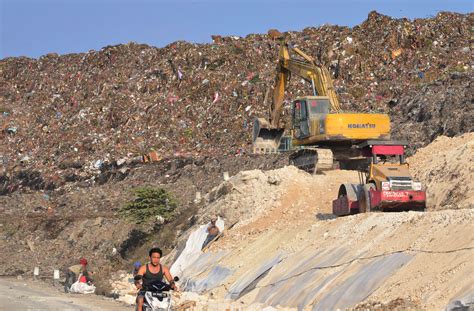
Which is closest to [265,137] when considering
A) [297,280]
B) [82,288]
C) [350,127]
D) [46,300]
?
[350,127]

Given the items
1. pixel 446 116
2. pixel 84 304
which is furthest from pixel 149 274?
pixel 446 116

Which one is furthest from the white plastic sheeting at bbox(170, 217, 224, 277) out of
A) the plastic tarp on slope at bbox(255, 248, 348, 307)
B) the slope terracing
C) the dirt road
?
the plastic tarp on slope at bbox(255, 248, 348, 307)

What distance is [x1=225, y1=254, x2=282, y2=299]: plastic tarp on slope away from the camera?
49.9 ft

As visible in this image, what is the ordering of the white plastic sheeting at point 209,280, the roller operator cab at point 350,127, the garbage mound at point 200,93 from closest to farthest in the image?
the white plastic sheeting at point 209,280
the roller operator cab at point 350,127
the garbage mound at point 200,93

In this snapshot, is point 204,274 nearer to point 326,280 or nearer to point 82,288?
point 82,288

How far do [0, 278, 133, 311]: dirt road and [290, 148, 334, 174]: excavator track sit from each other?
29.2 ft

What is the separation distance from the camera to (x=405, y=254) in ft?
40.1

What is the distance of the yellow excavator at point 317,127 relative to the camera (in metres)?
24.8

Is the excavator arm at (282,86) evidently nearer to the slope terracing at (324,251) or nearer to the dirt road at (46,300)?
the slope terracing at (324,251)

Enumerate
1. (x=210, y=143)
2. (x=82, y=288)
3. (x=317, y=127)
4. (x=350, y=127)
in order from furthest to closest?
1. (x=210, y=143)
2. (x=317, y=127)
3. (x=350, y=127)
4. (x=82, y=288)

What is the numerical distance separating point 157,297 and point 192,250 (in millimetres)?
11520

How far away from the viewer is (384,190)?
17625 mm

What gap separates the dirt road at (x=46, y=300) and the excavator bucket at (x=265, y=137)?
9555mm

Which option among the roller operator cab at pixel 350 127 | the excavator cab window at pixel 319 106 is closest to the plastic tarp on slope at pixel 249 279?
the roller operator cab at pixel 350 127
